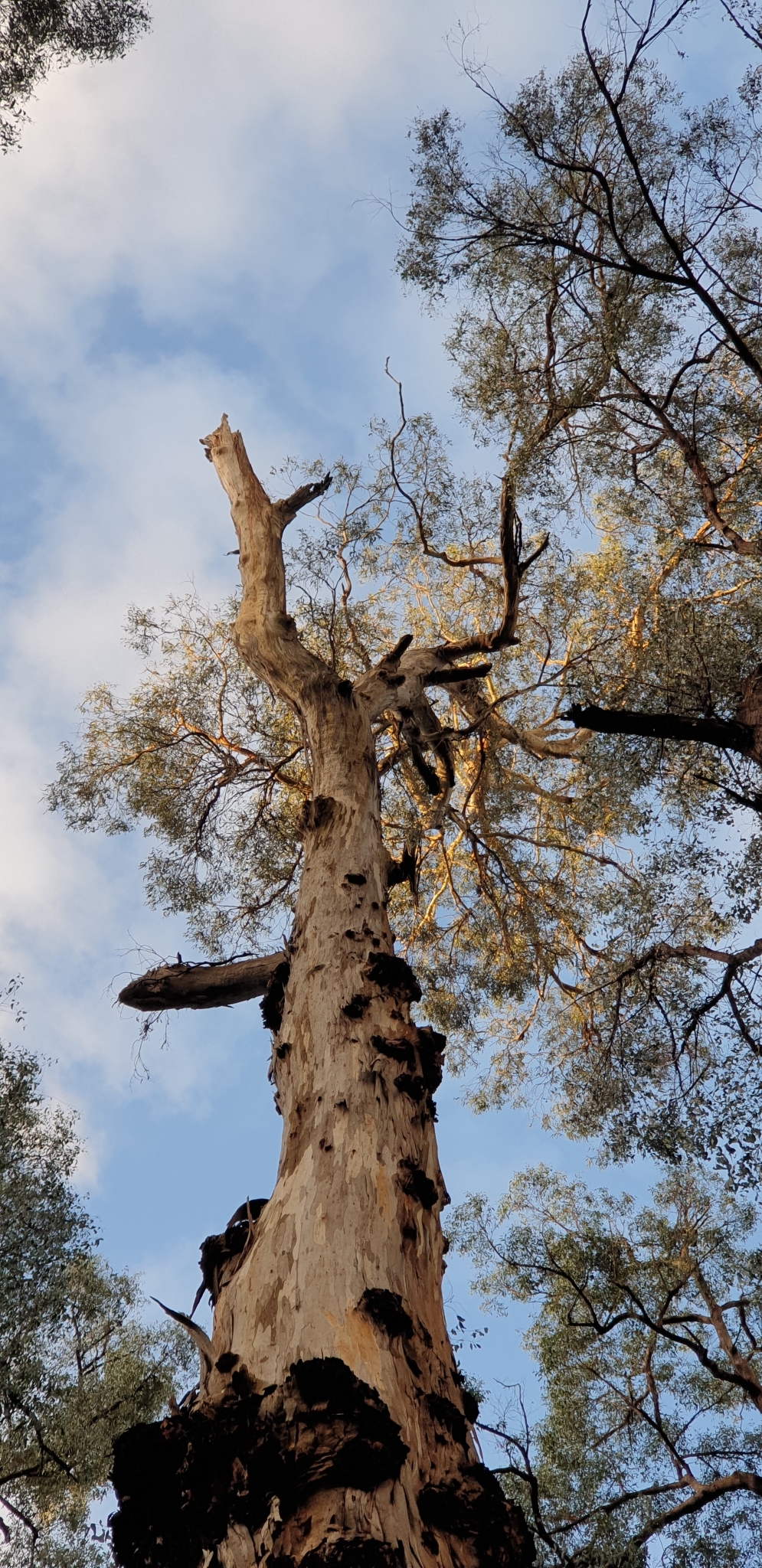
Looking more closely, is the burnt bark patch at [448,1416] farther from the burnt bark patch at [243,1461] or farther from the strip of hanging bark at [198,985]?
the strip of hanging bark at [198,985]

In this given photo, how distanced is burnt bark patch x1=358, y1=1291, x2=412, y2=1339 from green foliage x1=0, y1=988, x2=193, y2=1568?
239 inches

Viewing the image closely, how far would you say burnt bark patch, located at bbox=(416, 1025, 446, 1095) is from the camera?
4285 millimetres

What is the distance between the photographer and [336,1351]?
2.88 meters

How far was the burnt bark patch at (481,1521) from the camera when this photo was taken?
2.65m

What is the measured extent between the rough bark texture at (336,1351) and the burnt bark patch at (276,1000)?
0.01 meters

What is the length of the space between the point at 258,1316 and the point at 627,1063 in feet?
20.2

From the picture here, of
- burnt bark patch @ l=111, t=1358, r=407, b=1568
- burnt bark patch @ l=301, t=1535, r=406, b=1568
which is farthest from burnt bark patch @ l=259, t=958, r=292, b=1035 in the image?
burnt bark patch @ l=301, t=1535, r=406, b=1568


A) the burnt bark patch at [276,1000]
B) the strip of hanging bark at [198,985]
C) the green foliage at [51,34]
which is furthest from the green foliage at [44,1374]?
the green foliage at [51,34]

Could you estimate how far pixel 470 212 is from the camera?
8.30 metres

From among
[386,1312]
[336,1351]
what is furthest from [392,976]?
[336,1351]

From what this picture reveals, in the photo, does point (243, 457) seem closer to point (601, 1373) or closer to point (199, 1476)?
point (199, 1476)

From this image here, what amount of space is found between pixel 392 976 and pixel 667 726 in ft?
7.18

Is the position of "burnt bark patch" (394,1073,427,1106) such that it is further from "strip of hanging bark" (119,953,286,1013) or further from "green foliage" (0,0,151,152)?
"green foliage" (0,0,151,152)

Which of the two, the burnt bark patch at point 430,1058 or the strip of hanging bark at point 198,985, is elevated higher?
the strip of hanging bark at point 198,985
